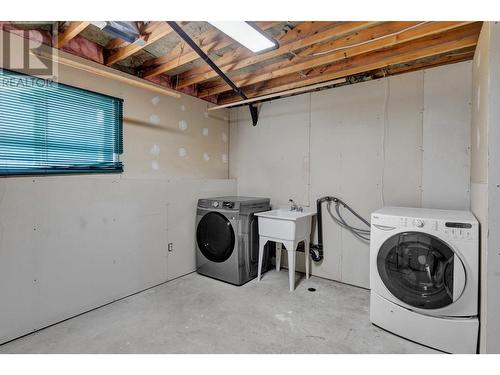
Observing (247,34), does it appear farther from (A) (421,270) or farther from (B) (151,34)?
(A) (421,270)

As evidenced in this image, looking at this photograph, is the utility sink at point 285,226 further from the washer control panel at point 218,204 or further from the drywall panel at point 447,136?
the drywall panel at point 447,136

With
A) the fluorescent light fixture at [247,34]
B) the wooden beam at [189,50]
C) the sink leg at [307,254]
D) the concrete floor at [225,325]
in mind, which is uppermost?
the wooden beam at [189,50]

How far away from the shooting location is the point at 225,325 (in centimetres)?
209

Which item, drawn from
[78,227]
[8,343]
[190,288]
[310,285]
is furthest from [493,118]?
[8,343]

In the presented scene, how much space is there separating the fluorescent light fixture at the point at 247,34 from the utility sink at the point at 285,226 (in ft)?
5.37

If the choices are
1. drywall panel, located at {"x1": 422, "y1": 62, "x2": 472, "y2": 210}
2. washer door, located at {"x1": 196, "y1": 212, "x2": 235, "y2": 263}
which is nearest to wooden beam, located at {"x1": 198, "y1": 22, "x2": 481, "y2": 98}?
drywall panel, located at {"x1": 422, "y1": 62, "x2": 472, "y2": 210}

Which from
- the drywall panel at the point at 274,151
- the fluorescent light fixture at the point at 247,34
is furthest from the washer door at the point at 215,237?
the fluorescent light fixture at the point at 247,34

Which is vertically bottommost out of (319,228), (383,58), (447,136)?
(319,228)

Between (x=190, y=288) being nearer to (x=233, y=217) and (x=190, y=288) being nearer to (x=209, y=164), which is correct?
(x=233, y=217)

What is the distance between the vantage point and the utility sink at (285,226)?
269 centimetres

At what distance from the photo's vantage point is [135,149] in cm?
271

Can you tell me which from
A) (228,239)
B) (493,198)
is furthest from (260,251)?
(493,198)

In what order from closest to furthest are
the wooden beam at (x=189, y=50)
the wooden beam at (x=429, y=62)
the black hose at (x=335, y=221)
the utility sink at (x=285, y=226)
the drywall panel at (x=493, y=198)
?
the drywall panel at (x=493, y=198) < the wooden beam at (x=189, y=50) < the wooden beam at (x=429, y=62) < the utility sink at (x=285, y=226) < the black hose at (x=335, y=221)

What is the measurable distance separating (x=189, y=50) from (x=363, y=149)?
6.83 feet
